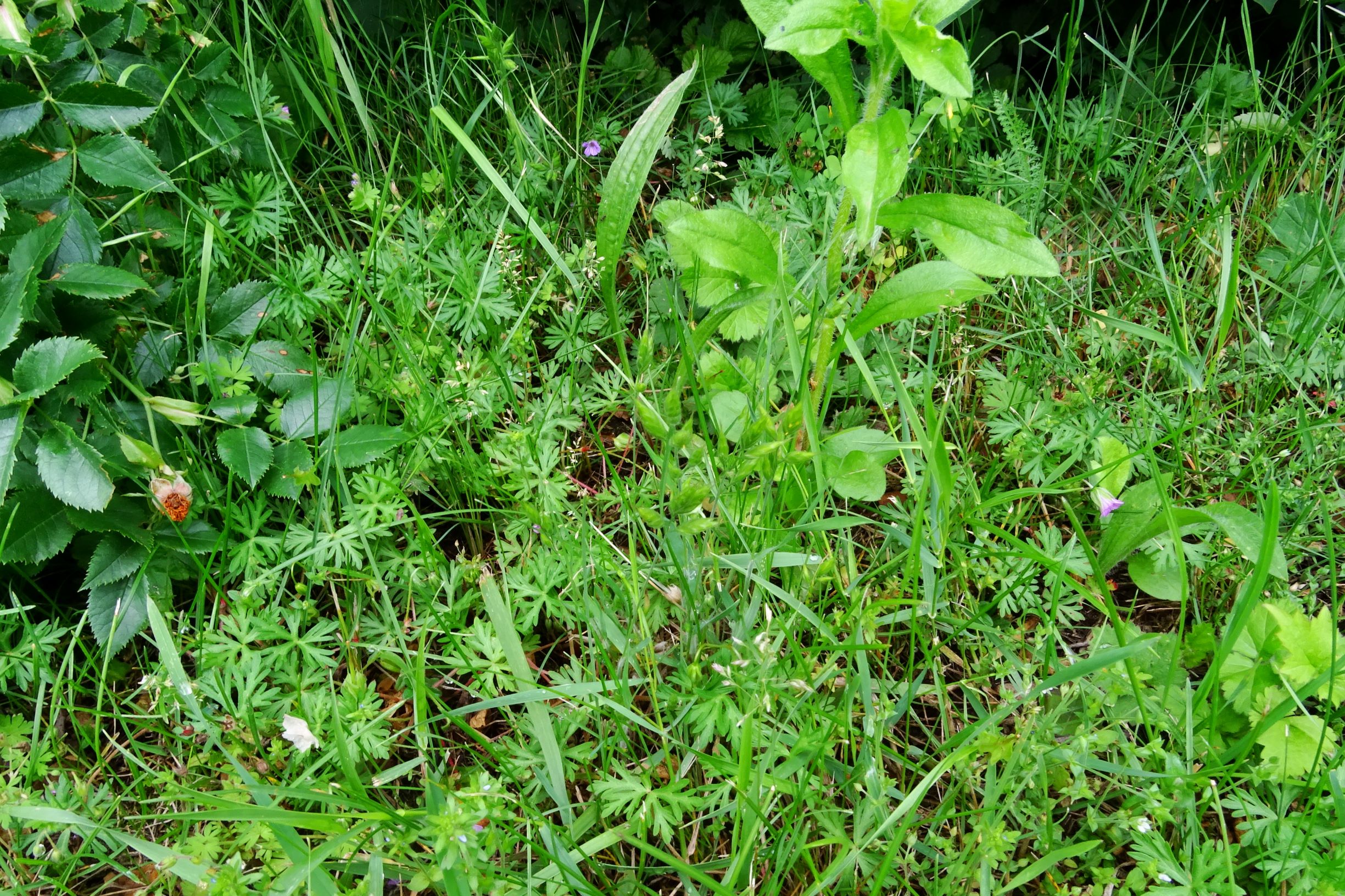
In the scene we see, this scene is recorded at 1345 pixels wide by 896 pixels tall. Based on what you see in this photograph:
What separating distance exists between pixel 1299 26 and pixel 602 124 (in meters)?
1.84

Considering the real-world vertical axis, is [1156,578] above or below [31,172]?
below

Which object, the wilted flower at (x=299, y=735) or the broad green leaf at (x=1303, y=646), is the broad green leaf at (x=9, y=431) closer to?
the wilted flower at (x=299, y=735)

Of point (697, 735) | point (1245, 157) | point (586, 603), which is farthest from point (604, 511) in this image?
point (1245, 157)

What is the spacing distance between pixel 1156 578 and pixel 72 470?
1.98m

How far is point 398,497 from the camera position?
1.80 m

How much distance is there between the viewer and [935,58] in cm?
137

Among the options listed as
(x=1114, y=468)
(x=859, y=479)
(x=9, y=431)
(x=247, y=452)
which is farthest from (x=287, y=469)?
(x=1114, y=468)

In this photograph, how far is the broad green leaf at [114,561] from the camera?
1674mm

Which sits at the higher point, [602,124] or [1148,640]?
[602,124]

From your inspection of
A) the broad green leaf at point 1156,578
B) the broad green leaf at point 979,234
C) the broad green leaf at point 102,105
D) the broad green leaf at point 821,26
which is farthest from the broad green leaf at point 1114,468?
the broad green leaf at point 102,105

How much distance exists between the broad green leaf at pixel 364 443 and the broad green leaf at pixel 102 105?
2.26ft

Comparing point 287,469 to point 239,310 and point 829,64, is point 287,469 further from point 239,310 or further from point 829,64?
point 829,64

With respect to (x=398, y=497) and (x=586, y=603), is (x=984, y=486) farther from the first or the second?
(x=398, y=497)

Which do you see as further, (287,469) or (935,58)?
(287,469)
